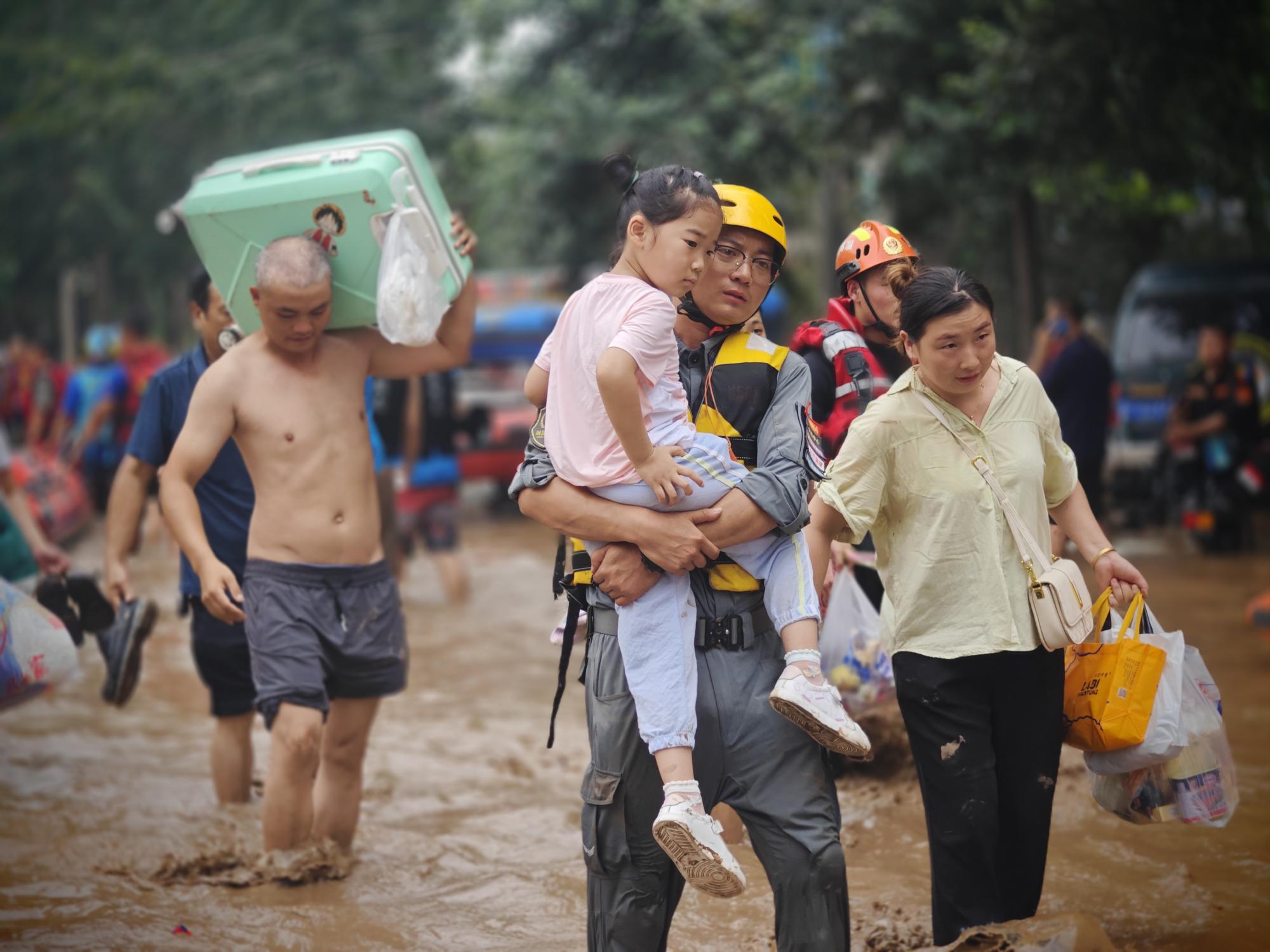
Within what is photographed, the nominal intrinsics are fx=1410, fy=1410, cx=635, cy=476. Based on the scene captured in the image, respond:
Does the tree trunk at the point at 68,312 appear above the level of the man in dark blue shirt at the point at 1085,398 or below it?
above

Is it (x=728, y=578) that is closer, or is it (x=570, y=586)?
(x=728, y=578)

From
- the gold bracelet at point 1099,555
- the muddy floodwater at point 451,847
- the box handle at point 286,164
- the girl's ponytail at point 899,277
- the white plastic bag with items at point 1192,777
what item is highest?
the box handle at point 286,164

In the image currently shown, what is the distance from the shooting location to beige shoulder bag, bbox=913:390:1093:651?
3434 millimetres

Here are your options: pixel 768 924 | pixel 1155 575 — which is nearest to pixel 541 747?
pixel 768 924

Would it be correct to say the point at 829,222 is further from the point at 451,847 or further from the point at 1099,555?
the point at 1099,555

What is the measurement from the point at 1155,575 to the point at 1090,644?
7279 mm

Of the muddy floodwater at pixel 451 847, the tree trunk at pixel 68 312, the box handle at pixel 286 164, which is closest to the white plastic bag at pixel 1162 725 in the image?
the muddy floodwater at pixel 451 847

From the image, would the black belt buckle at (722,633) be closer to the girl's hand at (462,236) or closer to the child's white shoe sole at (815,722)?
the child's white shoe sole at (815,722)

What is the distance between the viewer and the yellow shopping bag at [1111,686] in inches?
141

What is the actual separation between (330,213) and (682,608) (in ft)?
7.03

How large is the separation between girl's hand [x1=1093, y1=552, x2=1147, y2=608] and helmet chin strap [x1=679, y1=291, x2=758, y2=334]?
3.82 ft

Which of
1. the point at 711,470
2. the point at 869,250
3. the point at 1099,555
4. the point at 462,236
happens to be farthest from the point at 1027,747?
the point at 462,236

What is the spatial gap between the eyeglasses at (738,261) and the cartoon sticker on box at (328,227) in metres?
1.71

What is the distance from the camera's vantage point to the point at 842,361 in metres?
4.38
